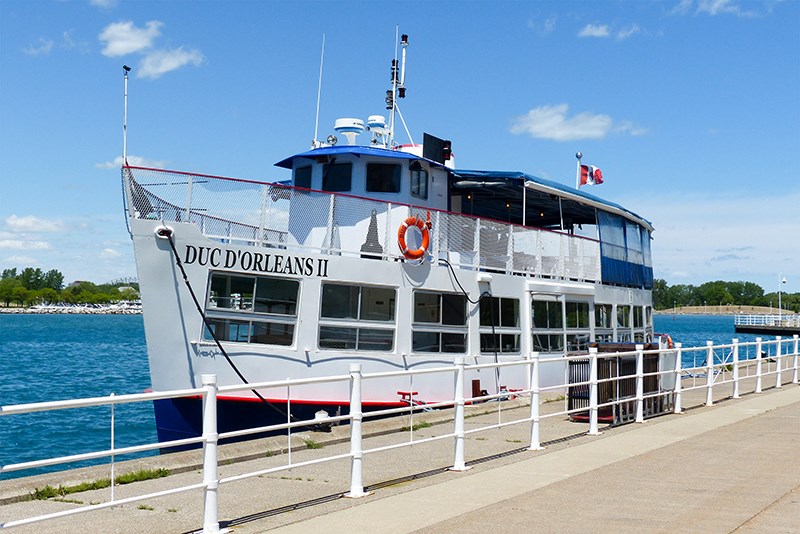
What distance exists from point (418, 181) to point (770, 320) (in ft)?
279

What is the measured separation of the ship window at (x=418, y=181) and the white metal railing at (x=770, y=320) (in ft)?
260

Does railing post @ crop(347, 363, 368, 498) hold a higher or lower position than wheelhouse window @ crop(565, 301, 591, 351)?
lower

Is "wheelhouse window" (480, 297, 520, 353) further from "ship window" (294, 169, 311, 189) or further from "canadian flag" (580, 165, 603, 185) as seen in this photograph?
"canadian flag" (580, 165, 603, 185)

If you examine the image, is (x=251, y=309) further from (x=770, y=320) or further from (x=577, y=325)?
(x=770, y=320)

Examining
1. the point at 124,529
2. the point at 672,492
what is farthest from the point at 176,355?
the point at 672,492

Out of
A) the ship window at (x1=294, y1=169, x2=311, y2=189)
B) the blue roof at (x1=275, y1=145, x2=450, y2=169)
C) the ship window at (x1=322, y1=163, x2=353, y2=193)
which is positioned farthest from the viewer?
the ship window at (x1=294, y1=169, x2=311, y2=189)

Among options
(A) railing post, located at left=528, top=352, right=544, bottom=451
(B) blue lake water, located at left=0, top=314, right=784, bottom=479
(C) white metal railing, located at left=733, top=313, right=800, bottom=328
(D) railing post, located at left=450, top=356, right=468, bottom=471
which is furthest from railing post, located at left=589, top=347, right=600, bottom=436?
(C) white metal railing, located at left=733, top=313, right=800, bottom=328

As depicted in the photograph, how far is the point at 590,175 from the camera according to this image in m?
27.0

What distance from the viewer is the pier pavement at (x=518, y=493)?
743cm

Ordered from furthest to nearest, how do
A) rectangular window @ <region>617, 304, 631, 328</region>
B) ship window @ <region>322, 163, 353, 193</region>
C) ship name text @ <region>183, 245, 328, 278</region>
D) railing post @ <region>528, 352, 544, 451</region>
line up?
rectangular window @ <region>617, 304, 631, 328</region>
ship window @ <region>322, 163, 353, 193</region>
ship name text @ <region>183, 245, 328, 278</region>
railing post @ <region>528, 352, 544, 451</region>

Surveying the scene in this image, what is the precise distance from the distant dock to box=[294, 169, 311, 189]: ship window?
7690cm

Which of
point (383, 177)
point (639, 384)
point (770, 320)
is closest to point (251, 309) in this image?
point (383, 177)

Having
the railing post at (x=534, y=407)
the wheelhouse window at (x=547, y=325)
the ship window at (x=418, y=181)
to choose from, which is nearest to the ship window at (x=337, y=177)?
the ship window at (x=418, y=181)

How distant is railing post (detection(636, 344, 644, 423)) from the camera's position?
1391 centimetres
